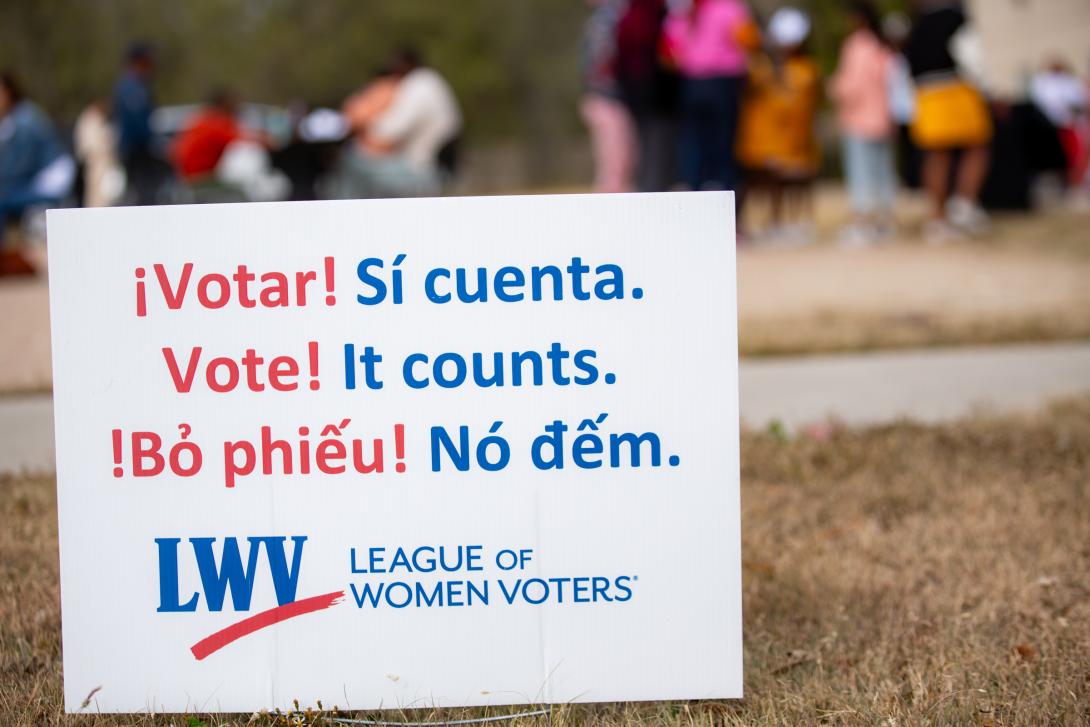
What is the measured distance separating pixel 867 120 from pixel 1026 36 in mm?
17647

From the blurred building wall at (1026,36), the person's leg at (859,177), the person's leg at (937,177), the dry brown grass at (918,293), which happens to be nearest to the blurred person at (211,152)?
the dry brown grass at (918,293)

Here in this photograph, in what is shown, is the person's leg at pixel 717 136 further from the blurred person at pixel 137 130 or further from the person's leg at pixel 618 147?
the blurred person at pixel 137 130

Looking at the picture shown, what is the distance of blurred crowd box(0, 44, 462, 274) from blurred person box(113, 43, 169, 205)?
1cm

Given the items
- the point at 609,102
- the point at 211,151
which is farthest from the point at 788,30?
the point at 211,151

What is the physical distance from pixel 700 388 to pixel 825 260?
8.24 metres

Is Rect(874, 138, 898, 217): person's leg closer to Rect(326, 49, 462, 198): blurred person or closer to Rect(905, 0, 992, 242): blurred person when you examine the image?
Rect(905, 0, 992, 242): blurred person

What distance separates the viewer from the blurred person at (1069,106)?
17.5 metres

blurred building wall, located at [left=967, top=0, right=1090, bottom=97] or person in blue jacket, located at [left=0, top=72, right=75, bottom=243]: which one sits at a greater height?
blurred building wall, located at [left=967, top=0, right=1090, bottom=97]

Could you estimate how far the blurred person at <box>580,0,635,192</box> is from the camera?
11.0 metres

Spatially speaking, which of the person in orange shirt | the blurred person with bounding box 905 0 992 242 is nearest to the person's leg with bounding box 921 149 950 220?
the blurred person with bounding box 905 0 992 242

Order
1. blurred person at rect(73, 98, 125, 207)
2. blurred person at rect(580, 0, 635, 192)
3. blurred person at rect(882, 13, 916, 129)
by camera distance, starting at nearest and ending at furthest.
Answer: blurred person at rect(580, 0, 635, 192) < blurred person at rect(882, 13, 916, 129) < blurred person at rect(73, 98, 125, 207)

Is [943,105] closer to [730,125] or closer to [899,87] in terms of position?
[899,87]

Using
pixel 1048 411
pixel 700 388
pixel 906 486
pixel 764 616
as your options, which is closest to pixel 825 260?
pixel 1048 411

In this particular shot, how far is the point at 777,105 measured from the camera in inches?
481
